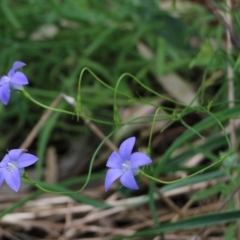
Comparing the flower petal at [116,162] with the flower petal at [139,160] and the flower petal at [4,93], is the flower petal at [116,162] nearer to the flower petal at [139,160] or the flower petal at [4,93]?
the flower petal at [139,160]

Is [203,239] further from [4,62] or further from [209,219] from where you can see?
[4,62]

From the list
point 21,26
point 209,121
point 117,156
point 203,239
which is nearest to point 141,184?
point 203,239

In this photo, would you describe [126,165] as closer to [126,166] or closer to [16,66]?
[126,166]

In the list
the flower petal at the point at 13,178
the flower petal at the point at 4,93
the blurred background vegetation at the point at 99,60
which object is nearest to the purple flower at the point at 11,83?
the flower petal at the point at 4,93

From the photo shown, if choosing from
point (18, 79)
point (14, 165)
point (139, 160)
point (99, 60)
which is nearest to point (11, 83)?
point (18, 79)

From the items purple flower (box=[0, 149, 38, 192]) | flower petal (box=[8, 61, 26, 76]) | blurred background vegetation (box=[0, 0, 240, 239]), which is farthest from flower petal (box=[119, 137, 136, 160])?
blurred background vegetation (box=[0, 0, 240, 239])

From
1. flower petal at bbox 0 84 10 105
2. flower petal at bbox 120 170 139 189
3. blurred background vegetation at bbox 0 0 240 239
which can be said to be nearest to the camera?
flower petal at bbox 120 170 139 189

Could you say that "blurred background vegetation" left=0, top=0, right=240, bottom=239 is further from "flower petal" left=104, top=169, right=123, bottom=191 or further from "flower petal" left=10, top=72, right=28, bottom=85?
"flower petal" left=104, top=169, right=123, bottom=191
